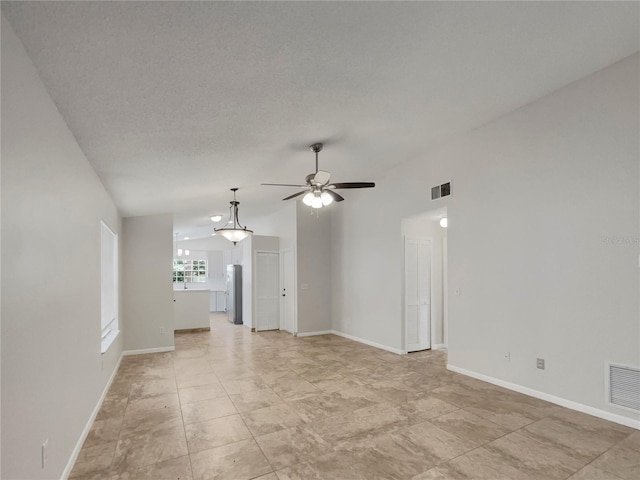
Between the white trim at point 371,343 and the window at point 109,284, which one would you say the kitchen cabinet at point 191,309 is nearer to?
the white trim at point 371,343

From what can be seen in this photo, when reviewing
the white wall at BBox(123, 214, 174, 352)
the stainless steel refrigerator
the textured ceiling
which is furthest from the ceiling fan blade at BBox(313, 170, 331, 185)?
the stainless steel refrigerator

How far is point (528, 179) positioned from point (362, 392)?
3146 millimetres

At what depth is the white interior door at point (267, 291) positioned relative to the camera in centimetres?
856

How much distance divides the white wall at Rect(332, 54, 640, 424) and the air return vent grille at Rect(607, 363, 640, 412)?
8 centimetres

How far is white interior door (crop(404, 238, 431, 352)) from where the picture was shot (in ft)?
20.3

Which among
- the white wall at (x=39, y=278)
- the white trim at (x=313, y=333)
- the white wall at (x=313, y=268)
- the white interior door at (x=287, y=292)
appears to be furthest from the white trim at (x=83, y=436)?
the white interior door at (x=287, y=292)

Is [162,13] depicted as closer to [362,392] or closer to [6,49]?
[6,49]

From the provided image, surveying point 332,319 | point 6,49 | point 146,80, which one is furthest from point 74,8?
point 332,319

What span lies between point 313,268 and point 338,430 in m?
4.84

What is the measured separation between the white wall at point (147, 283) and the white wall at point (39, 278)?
3355 mm

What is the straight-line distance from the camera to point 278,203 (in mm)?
8016

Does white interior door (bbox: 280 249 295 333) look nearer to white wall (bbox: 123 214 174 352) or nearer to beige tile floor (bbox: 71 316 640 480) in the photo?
white wall (bbox: 123 214 174 352)

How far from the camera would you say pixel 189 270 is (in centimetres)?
1309

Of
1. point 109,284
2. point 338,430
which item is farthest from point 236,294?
point 338,430
